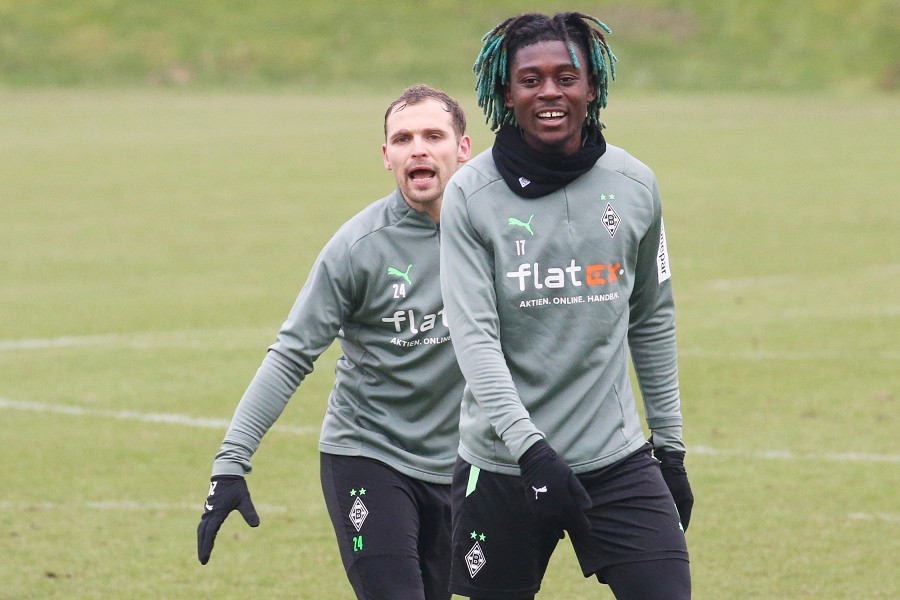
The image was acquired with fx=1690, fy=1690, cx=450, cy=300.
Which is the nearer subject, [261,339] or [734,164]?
[261,339]

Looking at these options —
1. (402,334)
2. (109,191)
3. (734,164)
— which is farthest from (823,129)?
(402,334)

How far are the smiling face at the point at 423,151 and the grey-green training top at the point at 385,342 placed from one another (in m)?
0.09

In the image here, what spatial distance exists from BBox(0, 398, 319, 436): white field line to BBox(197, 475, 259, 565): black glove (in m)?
5.35

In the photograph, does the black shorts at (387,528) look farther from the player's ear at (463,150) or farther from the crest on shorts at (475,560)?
the player's ear at (463,150)

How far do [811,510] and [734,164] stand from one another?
23.0m

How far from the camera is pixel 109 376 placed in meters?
12.6

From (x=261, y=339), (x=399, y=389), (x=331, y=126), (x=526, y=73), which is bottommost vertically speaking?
(x=331, y=126)

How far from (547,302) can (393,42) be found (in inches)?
2465

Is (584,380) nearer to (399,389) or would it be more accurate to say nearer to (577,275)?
(577,275)

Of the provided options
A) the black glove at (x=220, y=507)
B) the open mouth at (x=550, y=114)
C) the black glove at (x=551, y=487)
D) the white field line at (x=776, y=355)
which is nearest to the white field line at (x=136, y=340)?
the white field line at (x=776, y=355)

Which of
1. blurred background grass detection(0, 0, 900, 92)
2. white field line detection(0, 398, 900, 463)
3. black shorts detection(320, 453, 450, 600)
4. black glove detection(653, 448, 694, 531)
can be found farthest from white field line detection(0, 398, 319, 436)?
blurred background grass detection(0, 0, 900, 92)

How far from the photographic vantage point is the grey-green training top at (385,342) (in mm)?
5664

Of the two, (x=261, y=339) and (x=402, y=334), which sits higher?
(x=402, y=334)

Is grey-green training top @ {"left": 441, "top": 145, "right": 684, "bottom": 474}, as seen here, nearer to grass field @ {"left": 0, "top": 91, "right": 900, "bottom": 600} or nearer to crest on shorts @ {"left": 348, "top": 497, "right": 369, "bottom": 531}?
crest on shorts @ {"left": 348, "top": 497, "right": 369, "bottom": 531}
